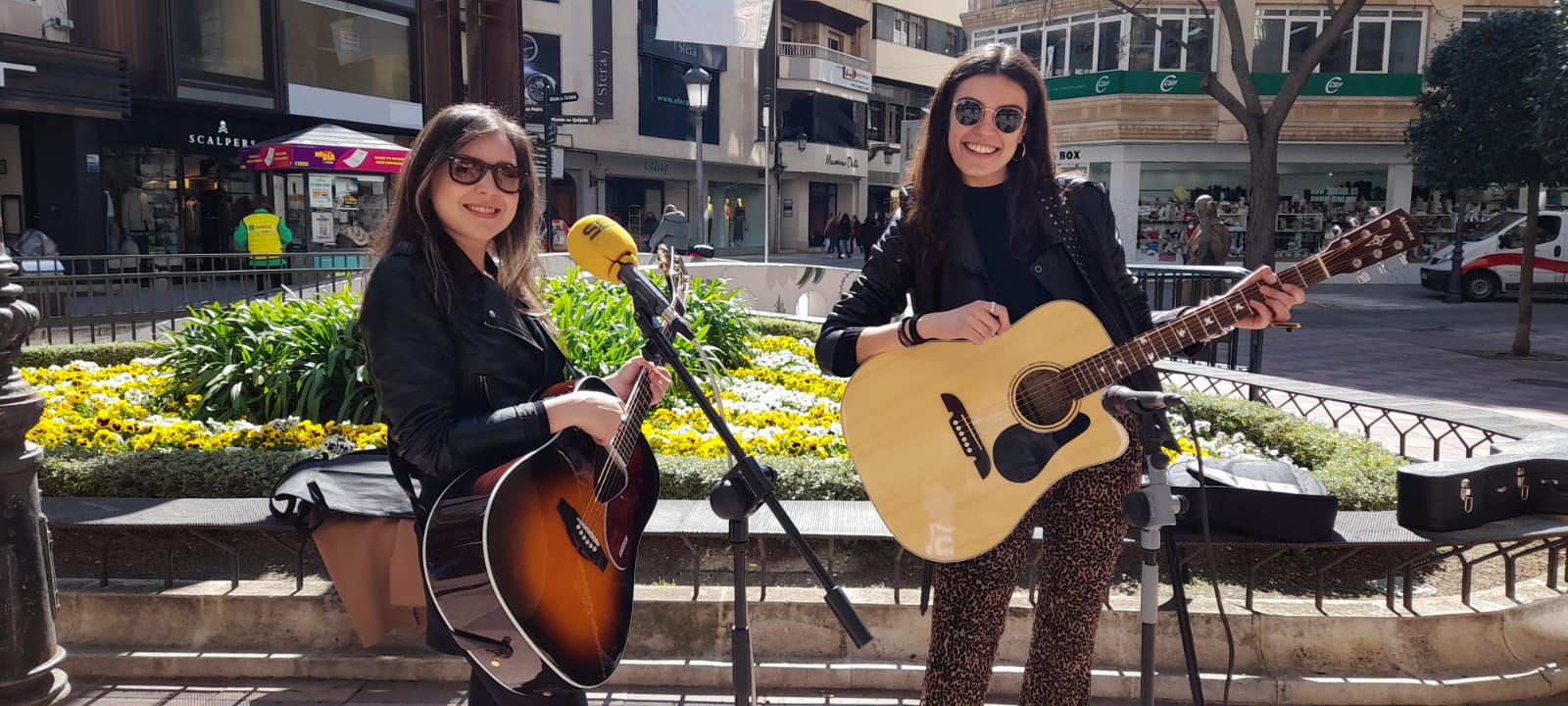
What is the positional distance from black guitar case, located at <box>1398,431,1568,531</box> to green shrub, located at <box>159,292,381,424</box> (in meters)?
5.25

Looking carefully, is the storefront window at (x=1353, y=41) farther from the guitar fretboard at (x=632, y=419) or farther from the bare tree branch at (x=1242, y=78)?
the guitar fretboard at (x=632, y=419)

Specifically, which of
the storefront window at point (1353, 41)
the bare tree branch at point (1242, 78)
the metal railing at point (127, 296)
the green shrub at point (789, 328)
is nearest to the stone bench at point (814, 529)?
the green shrub at point (789, 328)

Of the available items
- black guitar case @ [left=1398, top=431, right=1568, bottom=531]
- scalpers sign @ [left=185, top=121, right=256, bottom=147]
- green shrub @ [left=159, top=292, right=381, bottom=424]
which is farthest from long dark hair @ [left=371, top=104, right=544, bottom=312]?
scalpers sign @ [left=185, top=121, right=256, bottom=147]

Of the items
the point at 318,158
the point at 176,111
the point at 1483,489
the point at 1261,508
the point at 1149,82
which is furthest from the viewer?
the point at 1149,82

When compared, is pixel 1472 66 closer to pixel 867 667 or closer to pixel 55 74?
pixel 867 667

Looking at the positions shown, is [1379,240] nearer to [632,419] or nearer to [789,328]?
[632,419]

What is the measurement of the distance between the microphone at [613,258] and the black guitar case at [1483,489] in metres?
2.97

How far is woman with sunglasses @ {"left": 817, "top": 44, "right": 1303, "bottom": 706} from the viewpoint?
2477mm

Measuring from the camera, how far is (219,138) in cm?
2309

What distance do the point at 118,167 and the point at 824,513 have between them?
22.8 m

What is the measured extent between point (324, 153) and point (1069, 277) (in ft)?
66.5

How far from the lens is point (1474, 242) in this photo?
22.1 metres

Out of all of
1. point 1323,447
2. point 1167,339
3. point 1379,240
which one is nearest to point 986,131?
point 1167,339

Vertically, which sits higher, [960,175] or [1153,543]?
[960,175]
